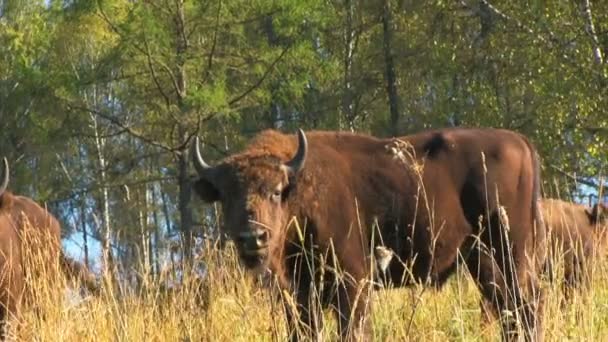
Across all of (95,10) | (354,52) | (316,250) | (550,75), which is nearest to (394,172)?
(316,250)

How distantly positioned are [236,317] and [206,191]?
1.08m

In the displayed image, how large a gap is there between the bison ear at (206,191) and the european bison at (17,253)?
4.44ft

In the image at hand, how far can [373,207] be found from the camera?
9.30m

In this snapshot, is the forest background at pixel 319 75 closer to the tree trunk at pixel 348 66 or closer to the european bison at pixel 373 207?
the tree trunk at pixel 348 66

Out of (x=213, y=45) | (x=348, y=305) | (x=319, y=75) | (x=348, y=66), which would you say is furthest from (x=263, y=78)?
(x=348, y=305)

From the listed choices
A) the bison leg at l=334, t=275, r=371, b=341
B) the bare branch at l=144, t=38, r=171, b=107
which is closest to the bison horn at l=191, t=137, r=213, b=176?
the bison leg at l=334, t=275, r=371, b=341

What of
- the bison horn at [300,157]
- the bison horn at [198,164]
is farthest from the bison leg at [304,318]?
the bison horn at [198,164]

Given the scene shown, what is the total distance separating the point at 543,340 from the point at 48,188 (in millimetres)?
27231

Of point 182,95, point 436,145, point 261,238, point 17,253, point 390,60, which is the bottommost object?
point 17,253

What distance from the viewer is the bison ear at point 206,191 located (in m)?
9.08

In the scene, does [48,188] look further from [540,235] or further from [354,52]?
[540,235]

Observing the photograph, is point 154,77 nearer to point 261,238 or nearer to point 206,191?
point 206,191

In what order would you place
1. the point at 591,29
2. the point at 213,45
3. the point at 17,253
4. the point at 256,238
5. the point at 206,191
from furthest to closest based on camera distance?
the point at 213,45 < the point at 591,29 < the point at 17,253 < the point at 206,191 < the point at 256,238

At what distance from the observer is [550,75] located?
20.2m
